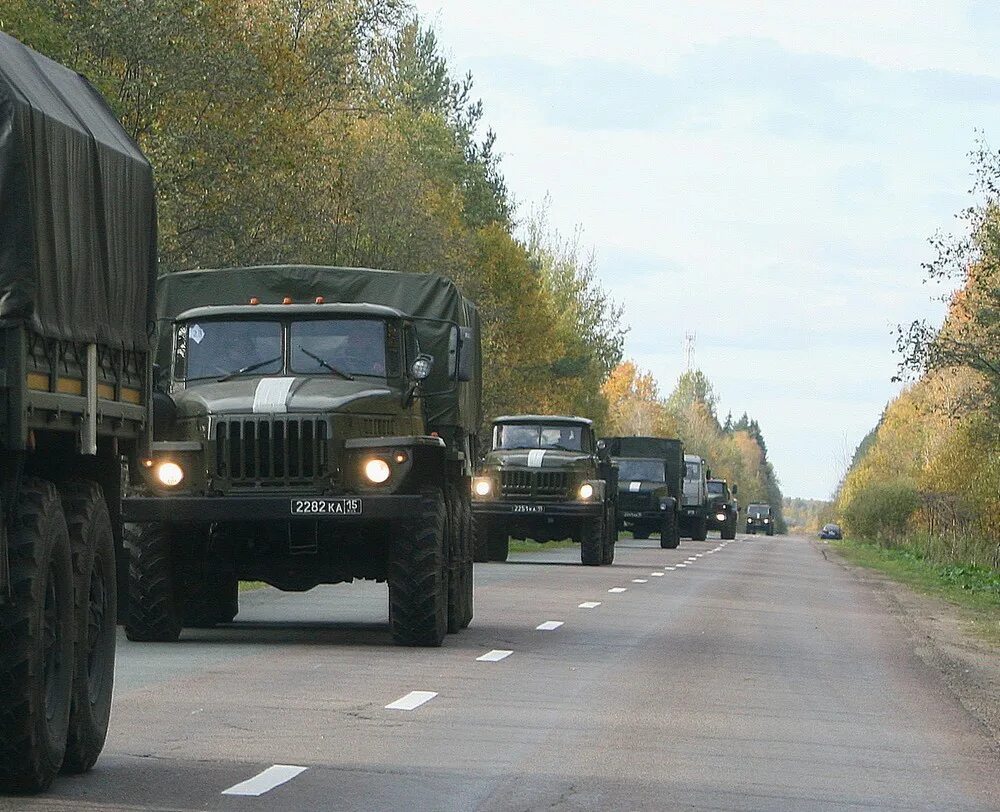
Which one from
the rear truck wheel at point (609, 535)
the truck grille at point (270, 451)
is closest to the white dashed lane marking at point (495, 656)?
the truck grille at point (270, 451)

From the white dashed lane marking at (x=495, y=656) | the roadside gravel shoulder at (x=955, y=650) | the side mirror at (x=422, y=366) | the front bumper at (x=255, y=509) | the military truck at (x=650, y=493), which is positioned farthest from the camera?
the military truck at (x=650, y=493)

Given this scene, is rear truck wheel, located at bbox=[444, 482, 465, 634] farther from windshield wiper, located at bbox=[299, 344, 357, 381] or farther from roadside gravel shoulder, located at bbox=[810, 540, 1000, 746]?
roadside gravel shoulder, located at bbox=[810, 540, 1000, 746]

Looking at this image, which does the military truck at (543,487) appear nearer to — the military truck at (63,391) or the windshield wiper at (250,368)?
the windshield wiper at (250,368)

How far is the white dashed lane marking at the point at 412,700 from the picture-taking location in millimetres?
12836

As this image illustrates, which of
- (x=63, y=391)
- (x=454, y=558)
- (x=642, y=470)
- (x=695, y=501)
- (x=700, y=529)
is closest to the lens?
(x=63, y=391)

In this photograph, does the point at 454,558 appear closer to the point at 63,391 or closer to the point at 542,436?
the point at 63,391

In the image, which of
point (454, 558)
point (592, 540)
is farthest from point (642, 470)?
point (454, 558)

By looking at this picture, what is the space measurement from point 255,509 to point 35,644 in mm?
8220

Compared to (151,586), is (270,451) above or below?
above

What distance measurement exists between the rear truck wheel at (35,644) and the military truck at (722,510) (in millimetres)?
76065

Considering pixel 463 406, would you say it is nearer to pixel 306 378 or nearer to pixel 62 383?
pixel 306 378

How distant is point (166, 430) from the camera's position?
1748cm

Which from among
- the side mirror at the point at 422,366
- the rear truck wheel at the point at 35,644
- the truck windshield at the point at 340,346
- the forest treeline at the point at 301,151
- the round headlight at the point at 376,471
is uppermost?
the forest treeline at the point at 301,151

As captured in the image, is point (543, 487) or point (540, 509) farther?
point (543, 487)
